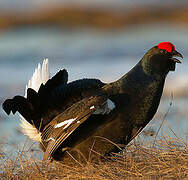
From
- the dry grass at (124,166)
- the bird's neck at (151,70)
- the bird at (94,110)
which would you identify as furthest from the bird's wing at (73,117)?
the bird's neck at (151,70)

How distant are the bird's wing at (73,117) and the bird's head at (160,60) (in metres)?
0.48

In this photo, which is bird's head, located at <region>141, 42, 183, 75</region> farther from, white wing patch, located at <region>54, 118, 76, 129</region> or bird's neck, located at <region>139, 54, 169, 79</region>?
white wing patch, located at <region>54, 118, 76, 129</region>

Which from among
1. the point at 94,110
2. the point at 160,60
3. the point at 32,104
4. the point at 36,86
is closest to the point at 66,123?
the point at 94,110

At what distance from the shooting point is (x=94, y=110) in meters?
2.66

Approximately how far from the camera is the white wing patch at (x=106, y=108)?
2680 millimetres

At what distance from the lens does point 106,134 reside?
2.75 metres

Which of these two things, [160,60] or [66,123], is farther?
[160,60]

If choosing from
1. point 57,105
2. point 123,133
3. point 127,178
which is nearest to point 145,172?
point 127,178

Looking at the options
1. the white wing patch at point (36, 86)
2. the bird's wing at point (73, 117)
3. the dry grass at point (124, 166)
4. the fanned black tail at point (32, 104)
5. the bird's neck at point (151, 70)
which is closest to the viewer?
the dry grass at point (124, 166)

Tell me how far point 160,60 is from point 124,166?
89cm

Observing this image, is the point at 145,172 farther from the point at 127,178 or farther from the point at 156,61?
the point at 156,61

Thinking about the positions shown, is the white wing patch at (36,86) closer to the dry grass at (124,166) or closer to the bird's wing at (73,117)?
the dry grass at (124,166)

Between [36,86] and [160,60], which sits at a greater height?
[160,60]

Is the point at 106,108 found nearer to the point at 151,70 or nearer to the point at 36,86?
the point at 151,70
